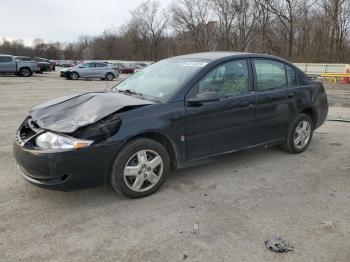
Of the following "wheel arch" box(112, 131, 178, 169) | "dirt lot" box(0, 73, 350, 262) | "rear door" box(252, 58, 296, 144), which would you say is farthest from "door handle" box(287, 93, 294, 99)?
"wheel arch" box(112, 131, 178, 169)

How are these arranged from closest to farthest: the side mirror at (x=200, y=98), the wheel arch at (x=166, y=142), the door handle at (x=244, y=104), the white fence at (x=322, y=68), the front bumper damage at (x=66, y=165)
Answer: the front bumper damage at (x=66, y=165)
the wheel arch at (x=166, y=142)
the side mirror at (x=200, y=98)
the door handle at (x=244, y=104)
the white fence at (x=322, y=68)

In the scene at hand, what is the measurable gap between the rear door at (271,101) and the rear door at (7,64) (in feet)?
88.3

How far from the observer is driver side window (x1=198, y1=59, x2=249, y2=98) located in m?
4.65

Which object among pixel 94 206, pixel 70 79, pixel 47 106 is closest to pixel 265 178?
pixel 94 206

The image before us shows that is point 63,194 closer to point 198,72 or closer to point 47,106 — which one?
point 47,106

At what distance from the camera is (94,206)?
396 centimetres

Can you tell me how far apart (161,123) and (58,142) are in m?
1.12

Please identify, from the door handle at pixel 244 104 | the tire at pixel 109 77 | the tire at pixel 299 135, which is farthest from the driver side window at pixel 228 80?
the tire at pixel 109 77

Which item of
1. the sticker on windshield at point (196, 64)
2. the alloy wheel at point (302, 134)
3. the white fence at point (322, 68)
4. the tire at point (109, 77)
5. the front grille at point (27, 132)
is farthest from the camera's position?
the white fence at point (322, 68)

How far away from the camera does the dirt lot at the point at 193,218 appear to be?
10.2ft

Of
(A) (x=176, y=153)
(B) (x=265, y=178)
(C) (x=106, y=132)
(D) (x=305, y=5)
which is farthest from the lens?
(D) (x=305, y=5)

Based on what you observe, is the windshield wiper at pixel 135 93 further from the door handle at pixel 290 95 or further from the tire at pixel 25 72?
the tire at pixel 25 72

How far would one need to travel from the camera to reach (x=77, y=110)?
4156 millimetres

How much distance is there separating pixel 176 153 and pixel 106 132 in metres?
0.96
